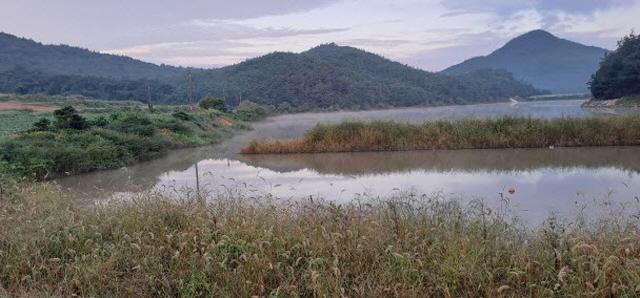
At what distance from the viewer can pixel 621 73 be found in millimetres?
50875

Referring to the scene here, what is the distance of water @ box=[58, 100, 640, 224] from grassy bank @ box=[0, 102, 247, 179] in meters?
0.71

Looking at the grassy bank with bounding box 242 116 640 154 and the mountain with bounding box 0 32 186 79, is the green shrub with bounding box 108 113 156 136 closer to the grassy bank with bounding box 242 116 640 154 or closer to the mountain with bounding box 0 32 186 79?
the grassy bank with bounding box 242 116 640 154

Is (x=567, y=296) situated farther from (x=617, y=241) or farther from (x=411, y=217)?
(x=411, y=217)

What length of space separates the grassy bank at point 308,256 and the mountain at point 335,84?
6350cm

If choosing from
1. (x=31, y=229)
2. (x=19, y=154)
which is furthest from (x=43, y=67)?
(x=31, y=229)

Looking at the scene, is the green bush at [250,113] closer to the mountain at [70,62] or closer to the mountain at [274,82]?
the mountain at [274,82]

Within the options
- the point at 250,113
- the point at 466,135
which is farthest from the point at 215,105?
the point at 466,135

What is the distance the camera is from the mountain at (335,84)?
76625 millimetres

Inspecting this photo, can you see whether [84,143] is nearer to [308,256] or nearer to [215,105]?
[308,256]

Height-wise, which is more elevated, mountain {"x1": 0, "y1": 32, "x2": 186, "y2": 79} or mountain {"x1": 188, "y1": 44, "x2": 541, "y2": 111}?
mountain {"x1": 0, "y1": 32, "x2": 186, "y2": 79}

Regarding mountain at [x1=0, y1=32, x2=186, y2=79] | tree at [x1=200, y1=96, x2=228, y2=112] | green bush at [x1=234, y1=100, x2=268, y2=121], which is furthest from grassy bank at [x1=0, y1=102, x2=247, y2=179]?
mountain at [x1=0, y1=32, x2=186, y2=79]

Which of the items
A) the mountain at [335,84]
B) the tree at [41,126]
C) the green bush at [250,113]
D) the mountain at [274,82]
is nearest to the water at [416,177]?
the tree at [41,126]

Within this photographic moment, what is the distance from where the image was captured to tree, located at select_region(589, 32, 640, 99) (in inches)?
1959

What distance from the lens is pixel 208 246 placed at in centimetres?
478
